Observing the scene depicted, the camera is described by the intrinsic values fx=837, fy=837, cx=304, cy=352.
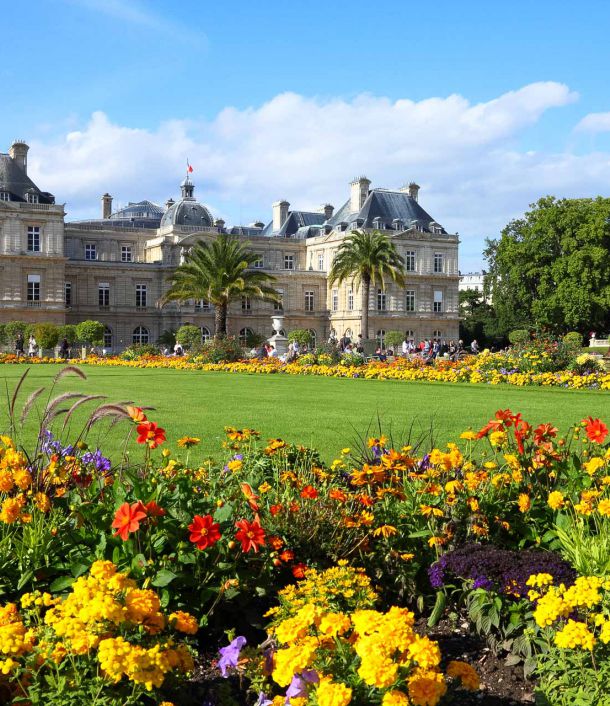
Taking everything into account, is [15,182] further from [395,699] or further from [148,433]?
[395,699]

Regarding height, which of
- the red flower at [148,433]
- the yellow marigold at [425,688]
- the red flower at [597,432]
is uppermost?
the red flower at [148,433]

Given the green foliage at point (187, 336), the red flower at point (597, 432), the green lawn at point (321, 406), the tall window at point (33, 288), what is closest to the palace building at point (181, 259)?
the tall window at point (33, 288)

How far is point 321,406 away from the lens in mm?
13328

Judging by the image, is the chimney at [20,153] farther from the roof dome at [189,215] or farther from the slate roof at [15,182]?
the roof dome at [189,215]

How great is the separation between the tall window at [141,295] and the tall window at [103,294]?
2016 millimetres

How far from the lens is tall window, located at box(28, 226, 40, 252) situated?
174 feet

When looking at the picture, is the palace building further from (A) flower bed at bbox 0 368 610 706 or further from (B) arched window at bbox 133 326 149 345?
(A) flower bed at bbox 0 368 610 706

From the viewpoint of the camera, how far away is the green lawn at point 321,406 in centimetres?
959

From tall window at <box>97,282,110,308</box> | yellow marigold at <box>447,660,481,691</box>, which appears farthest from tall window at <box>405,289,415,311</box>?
yellow marigold at <box>447,660,481,691</box>

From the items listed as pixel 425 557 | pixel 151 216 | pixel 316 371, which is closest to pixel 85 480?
pixel 425 557

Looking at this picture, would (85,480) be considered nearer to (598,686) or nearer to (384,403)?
(598,686)

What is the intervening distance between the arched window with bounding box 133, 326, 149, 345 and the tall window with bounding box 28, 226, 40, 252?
881cm

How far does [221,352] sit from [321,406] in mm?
16322

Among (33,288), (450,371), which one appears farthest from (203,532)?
(33,288)
